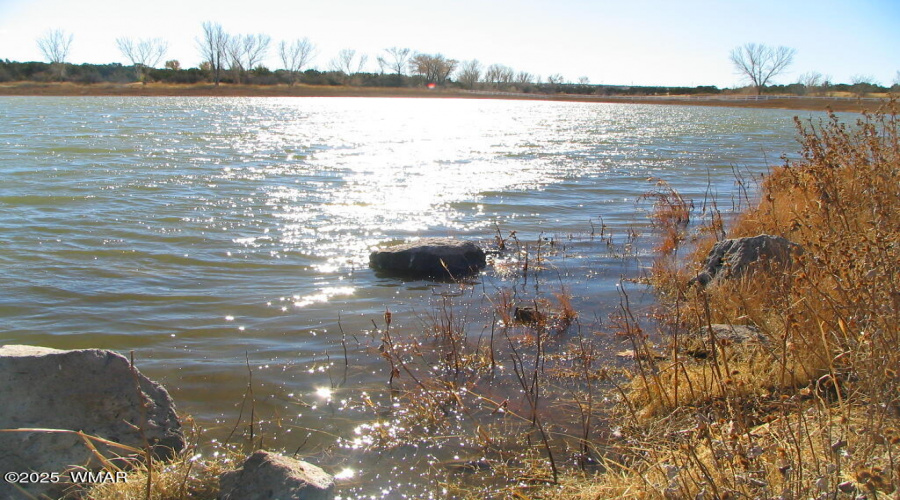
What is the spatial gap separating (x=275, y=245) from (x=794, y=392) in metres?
6.84

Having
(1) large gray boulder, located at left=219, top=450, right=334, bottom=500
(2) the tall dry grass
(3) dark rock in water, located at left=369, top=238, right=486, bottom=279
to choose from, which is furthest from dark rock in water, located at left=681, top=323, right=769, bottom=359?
(3) dark rock in water, located at left=369, top=238, right=486, bottom=279

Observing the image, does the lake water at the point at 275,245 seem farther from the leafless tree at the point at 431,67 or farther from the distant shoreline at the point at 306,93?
the leafless tree at the point at 431,67

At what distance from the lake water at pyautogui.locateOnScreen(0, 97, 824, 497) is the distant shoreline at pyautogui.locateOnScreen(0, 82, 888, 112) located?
4595cm

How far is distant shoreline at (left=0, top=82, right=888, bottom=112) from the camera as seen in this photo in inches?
2363

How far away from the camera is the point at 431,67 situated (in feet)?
358

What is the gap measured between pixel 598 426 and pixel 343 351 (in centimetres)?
218

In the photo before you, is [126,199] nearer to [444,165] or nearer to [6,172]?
[6,172]

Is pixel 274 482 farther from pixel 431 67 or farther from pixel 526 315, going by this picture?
pixel 431 67

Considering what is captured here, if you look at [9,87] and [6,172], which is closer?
[6,172]

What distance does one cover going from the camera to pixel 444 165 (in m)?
17.9

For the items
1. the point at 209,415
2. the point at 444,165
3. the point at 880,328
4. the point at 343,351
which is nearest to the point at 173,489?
the point at 209,415

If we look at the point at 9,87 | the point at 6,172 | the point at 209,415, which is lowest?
the point at 209,415

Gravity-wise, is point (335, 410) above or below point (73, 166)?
below

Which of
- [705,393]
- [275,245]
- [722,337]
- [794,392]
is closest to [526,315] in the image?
[722,337]
